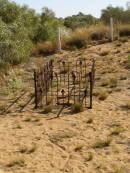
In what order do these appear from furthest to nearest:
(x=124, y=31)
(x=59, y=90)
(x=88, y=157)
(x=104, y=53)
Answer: (x=124, y=31), (x=104, y=53), (x=59, y=90), (x=88, y=157)

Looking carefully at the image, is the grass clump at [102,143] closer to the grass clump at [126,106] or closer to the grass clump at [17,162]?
the grass clump at [17,162]

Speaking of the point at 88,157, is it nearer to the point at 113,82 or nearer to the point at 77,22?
the point at 113,82

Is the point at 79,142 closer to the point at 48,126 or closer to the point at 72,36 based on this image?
the point at 48,126

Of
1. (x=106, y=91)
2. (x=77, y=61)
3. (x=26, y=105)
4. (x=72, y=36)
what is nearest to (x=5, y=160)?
(x=26, y=105)

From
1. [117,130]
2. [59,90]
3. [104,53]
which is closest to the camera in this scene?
[117,130]

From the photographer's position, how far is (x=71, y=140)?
958 centimetres

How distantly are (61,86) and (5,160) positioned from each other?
6391 millimetres

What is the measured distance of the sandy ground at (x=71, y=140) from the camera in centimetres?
823

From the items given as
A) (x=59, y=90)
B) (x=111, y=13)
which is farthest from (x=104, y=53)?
(x=111, y=13)

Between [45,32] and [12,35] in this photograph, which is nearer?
[12,35]

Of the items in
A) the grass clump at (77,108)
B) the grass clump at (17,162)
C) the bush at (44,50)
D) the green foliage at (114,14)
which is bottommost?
the grass clump at (17,162)

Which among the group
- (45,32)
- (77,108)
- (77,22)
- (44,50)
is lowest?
(77,108)

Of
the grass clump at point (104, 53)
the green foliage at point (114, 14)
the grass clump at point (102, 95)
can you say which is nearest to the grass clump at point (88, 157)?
the grass clump at point (102, 95)

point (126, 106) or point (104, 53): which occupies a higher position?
point (104, 53)
